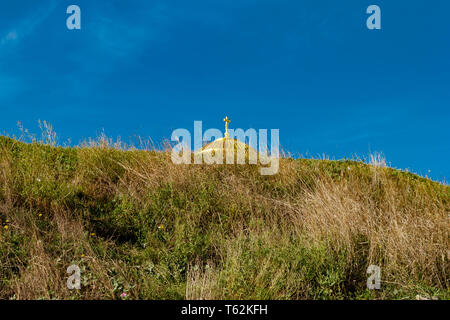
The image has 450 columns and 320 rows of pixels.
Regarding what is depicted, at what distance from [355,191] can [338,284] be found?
12.8 ft

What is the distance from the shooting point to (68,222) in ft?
20.0

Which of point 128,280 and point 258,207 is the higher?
point 258,207

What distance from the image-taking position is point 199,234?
613cm

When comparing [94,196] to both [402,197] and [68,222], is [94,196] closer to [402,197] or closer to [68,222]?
[68,222]

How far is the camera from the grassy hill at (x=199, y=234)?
4426 millimetres

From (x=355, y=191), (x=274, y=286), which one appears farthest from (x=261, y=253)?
(x=355, y=191)

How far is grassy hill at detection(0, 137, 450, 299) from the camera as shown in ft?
→ 14.5
